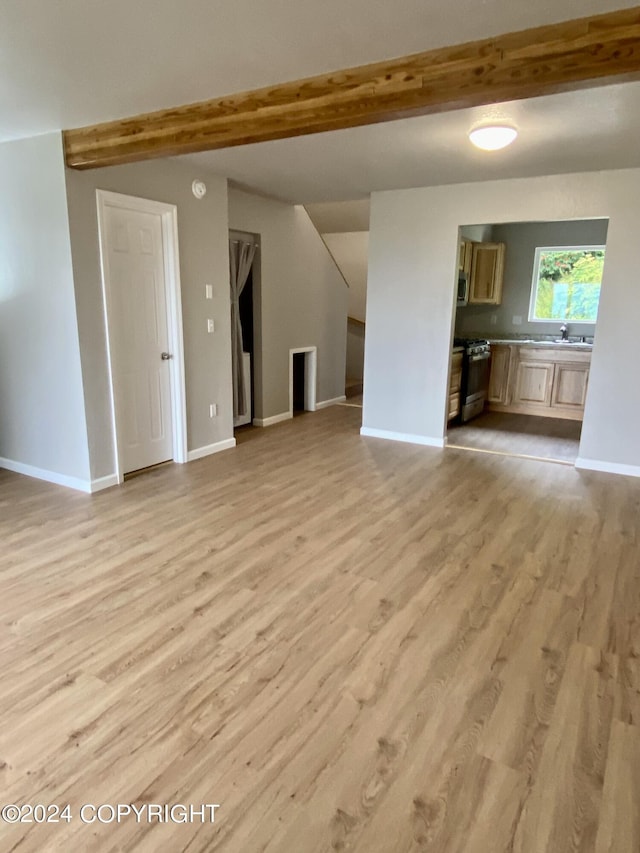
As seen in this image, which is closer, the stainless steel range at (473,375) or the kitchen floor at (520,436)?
the kitchen floor at (520,436)

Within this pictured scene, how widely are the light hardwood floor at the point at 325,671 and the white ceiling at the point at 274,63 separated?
2408 millimetres

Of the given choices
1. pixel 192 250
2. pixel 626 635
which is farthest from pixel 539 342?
pixel 626 635

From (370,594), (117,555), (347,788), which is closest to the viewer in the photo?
(347,788)

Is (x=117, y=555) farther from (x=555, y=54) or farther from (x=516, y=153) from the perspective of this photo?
(x=516, y=153)

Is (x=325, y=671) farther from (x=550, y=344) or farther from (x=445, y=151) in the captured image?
(x=550, y=344)

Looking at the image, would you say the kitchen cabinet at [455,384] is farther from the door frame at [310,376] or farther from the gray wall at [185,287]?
the gray wall at [185,287]

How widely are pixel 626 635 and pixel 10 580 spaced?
9.80 feet

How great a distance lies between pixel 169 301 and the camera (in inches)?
173

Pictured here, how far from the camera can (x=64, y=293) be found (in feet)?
12.1

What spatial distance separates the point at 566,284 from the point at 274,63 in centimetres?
571

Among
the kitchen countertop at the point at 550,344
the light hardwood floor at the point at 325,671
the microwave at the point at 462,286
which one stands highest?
the microwave at the point at 462,286

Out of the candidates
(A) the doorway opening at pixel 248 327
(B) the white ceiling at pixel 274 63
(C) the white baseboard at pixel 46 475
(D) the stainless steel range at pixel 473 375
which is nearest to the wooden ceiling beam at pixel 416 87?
(B) the white ceiling at pixel 274 63

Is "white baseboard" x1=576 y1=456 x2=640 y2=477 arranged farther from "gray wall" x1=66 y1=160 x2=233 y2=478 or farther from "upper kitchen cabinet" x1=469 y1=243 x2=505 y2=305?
"gray wall" x1=66 y1=160 x2=233 y2=478

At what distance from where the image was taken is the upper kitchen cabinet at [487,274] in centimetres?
688
